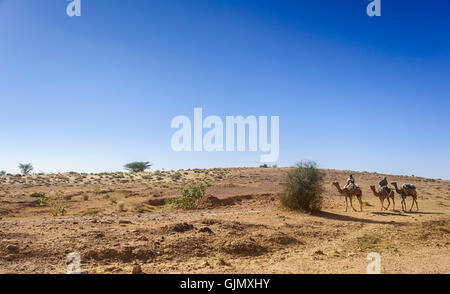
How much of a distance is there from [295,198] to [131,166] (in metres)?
45.1

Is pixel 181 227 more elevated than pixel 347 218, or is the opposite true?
pixel 181 227

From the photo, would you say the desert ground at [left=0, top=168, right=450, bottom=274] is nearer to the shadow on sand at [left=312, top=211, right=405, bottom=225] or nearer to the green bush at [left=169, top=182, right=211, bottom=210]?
the shadow on sand at [left=312, top=211, right=405, bottom=225]

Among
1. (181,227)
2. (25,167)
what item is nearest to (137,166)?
(25,167)

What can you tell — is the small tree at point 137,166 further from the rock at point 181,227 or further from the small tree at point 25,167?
the rock at point 181,227

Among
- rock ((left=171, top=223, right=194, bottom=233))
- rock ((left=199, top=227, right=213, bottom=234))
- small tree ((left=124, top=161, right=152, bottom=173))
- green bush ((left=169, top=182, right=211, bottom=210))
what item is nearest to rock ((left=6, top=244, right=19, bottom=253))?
rock ((left=171, top=223, right=194, bottom=233))

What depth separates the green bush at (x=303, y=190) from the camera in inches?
747

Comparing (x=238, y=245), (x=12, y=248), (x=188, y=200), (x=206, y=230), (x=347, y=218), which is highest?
(x=12, y=248)

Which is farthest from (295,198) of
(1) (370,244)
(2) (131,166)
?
(2) (131,166)

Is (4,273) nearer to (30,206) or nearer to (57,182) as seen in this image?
(30,206)

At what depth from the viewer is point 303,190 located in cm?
1898

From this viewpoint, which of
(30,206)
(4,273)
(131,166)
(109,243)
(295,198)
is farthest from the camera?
(131,166)

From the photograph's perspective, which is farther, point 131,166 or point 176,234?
point 131,166

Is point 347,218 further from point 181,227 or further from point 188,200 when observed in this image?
point 188,200
